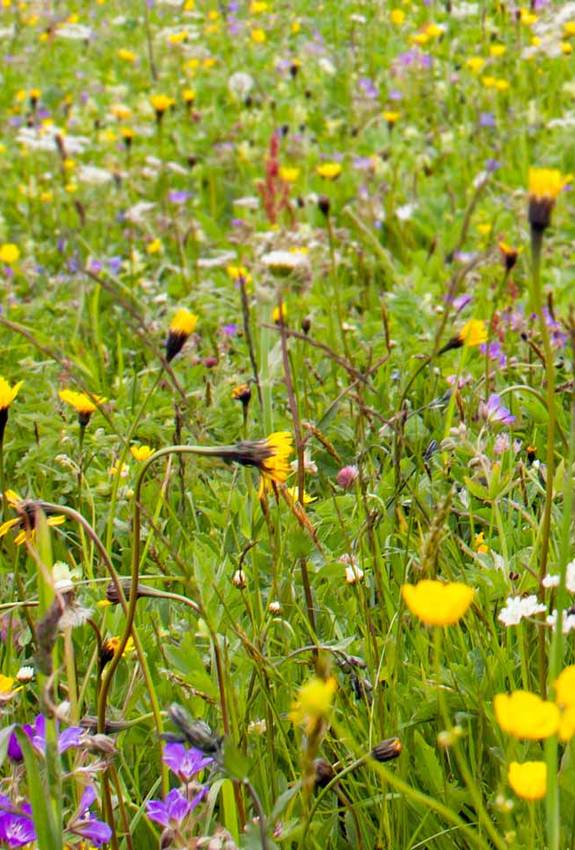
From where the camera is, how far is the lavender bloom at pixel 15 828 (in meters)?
1.00

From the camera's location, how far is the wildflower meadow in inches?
40.2

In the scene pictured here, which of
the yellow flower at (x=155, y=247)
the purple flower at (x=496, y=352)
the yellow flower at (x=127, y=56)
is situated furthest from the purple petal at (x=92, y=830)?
the yellow flower at (x=127, y=56)

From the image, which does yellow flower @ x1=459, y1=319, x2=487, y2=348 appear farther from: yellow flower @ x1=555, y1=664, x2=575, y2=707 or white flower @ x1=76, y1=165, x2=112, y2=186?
white flower @ x1=76, y1=165, x2=112, y2=186

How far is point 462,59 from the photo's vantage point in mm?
4656

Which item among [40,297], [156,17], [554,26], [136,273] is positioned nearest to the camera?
[40,297]

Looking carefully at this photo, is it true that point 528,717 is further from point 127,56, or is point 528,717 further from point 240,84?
point 127,56

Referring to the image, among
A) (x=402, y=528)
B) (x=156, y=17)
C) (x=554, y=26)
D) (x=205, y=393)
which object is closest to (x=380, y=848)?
(x=402, y=528)

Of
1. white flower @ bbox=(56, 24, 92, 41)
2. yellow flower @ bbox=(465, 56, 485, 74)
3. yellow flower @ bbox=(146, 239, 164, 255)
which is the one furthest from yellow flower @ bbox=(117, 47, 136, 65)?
yellow flower @ bbox=(146, 239, 164, 255)

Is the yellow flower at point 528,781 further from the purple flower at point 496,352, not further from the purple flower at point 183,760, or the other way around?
the purple flower at point 496,352

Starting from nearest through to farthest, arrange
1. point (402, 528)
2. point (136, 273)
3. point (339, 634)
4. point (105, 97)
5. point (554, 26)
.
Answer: point (339, 634) < point (402, 528) < point (136, 273) < point (554, 26) < point (105, 97)

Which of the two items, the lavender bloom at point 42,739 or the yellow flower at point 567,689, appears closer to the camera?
the yellow flower at point 567,689

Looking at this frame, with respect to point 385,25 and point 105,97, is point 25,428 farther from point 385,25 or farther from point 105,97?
point 385,25

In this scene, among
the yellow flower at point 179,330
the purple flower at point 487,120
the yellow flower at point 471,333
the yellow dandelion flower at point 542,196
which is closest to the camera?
the yellow dandelion flower at point 542,196

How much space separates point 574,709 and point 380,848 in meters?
0.42
